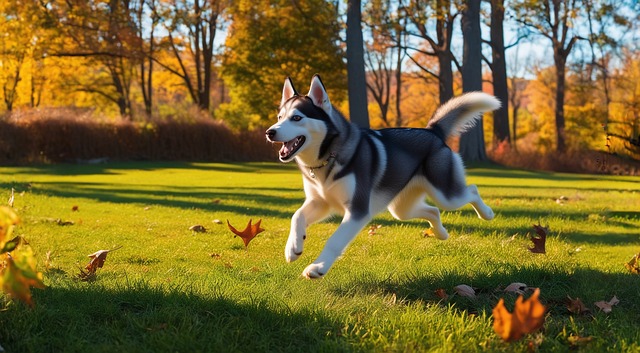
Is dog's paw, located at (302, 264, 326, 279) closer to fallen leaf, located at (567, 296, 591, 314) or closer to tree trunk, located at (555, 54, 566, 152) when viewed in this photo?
fallen leaf, located at (567, 296, 591, 314)

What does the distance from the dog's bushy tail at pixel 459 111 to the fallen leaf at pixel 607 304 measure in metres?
2.34

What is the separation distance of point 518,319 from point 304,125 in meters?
2.01

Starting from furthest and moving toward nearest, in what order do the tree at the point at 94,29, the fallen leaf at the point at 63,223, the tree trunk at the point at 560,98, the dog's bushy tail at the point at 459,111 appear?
the tree trunk at the point at 560,98 → the tree at the point at 94,29 → the fallen leaf at the point at 63,223 → the dog's bushy tail at the point at 459,111

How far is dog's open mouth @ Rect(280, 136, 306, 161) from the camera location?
427cm

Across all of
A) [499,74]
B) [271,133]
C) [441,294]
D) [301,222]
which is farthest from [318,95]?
[499,74]

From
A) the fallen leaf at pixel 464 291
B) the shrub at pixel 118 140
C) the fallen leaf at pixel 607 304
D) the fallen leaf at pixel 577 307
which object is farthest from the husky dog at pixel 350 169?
the shrub at pixel 118 140

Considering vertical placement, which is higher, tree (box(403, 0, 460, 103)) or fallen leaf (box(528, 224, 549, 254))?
tree (box(403, 0, 460, 103))

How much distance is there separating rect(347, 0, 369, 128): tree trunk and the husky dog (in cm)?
1828

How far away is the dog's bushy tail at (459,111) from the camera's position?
5930 mm

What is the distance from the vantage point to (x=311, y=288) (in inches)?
167

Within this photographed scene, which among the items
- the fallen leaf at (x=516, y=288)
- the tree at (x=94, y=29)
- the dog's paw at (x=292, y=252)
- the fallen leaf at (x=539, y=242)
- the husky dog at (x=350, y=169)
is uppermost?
the tree at (x=94, y=29)

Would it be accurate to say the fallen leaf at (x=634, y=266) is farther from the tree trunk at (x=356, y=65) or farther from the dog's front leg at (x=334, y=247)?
the tree trunk at (x=356, y=65)

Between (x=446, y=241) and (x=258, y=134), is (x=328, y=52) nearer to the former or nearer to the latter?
(x=258, y=134)

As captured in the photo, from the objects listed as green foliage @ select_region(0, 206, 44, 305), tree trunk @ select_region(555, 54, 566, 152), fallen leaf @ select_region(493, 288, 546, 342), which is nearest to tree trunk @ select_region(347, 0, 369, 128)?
tree trunk @ select_region(555, 54, 566, 152)
